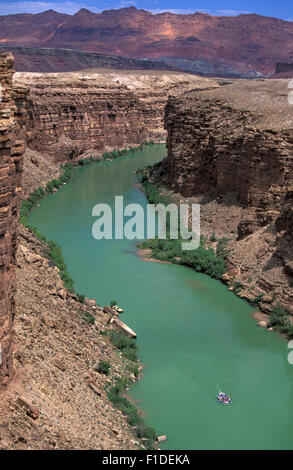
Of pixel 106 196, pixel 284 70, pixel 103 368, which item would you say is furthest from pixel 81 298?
pixel 284 70

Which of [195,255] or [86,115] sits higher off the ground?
[86,115]

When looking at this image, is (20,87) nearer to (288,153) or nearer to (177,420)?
(177,420)

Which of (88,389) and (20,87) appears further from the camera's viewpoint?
(88,389)

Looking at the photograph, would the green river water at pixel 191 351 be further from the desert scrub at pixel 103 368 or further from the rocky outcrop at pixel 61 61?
the rocky outcrop at pixel 61 61

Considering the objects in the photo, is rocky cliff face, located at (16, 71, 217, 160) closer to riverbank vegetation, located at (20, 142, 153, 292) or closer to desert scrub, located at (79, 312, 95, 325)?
riverbank vegetation, located at (20, 142, 153, 292)

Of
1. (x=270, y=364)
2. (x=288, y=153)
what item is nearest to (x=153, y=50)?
(x=288, y=153)

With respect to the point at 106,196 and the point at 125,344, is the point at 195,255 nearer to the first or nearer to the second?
the point at 125,344

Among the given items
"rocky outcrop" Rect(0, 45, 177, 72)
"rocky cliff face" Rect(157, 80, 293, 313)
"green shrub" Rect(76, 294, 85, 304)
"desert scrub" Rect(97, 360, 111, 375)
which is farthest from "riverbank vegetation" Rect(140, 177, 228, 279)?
"rocky outcrop" Rect(0, 45, 177, 72)
